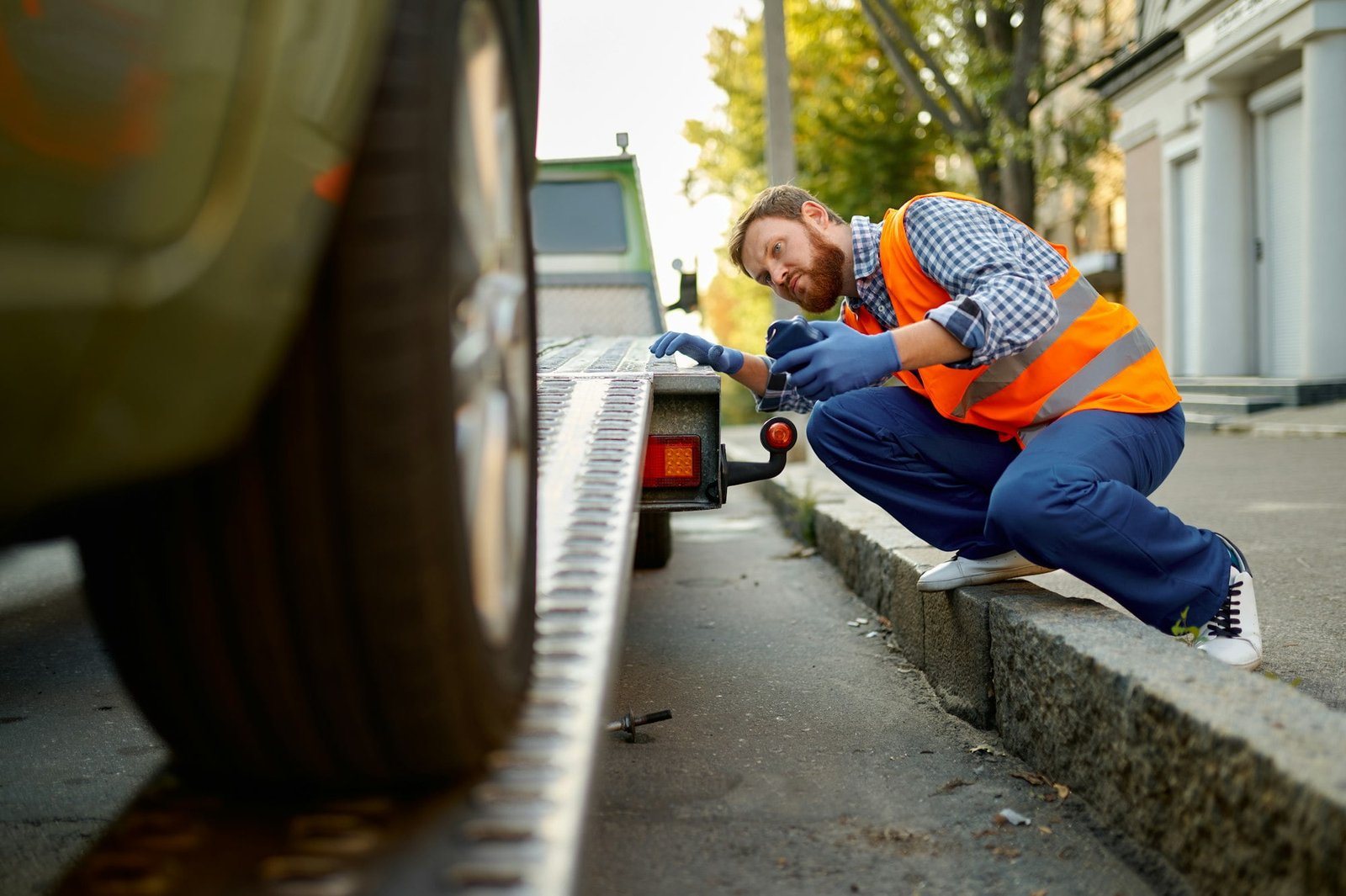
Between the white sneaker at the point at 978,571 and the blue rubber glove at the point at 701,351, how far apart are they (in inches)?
33.0

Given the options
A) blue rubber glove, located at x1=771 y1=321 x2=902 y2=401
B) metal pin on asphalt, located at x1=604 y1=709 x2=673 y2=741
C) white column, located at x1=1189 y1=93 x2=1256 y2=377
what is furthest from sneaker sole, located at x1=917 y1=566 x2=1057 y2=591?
white column, located at x1=1189 y1=93 x2=1256 y2=377

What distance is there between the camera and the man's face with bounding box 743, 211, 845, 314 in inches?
136

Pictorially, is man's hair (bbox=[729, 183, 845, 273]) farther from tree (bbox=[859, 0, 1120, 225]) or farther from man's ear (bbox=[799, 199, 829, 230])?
tree (bbox=[859, 0, 1120, 225])

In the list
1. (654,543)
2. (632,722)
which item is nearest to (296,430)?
(632,722)

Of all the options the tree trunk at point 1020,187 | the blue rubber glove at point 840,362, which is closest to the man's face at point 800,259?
the blue rubber glove at point 840,362

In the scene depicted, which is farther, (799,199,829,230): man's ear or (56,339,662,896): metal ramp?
(799,199,829,230): man's ear

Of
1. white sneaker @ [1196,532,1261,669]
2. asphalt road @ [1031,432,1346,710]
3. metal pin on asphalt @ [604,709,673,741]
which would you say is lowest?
metal pin on asphalt @ [604,709,673,741]

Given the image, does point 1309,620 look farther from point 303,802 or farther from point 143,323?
point 143,323

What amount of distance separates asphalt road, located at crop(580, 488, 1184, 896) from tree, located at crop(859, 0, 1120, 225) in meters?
12.9

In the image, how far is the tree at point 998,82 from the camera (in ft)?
53.1

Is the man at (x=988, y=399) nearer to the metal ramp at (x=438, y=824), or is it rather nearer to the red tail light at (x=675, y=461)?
the red tail light at (x=675, y=461)

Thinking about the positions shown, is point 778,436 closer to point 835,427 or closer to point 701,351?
point 835,427

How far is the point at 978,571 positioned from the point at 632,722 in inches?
38.6

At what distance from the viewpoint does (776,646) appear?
3947 millimetres
